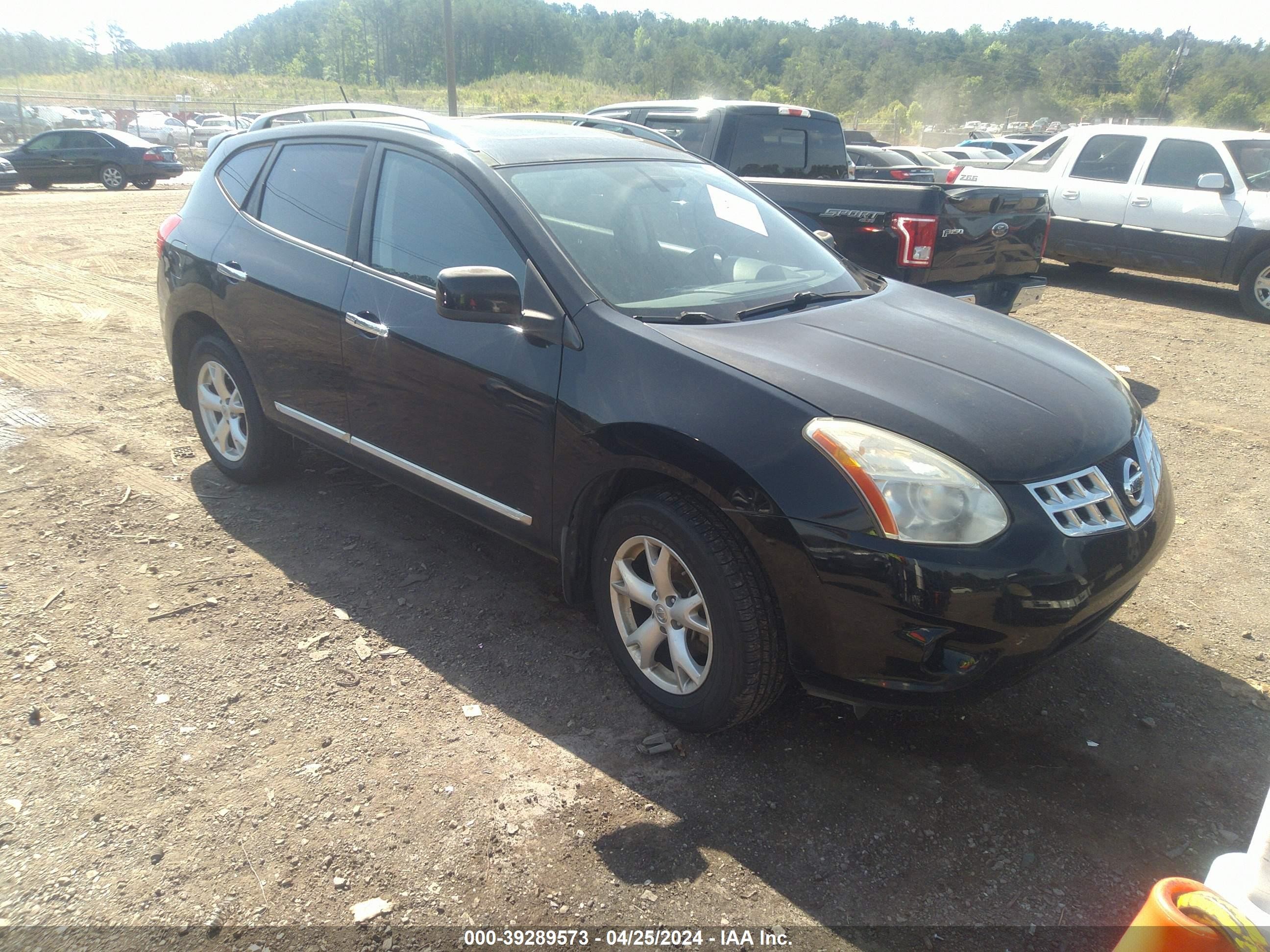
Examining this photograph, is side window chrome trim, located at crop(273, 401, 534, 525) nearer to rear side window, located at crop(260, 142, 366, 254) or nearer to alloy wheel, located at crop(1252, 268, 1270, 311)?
rear side window, located at crop(260, 142, 366, 254)

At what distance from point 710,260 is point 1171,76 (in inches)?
2568

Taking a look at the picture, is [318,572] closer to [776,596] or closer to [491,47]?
[776,596]

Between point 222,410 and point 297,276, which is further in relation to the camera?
point 222,410

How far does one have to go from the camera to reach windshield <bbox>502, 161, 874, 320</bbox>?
3299mm

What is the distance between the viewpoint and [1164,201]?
33.0 ft

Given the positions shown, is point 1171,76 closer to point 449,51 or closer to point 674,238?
point 449,51

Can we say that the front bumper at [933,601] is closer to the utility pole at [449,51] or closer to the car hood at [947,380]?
the car hood at [947,380]

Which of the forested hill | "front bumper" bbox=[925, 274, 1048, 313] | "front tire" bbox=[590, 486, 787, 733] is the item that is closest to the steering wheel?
"front tire" bbox=[590, 486, 787, 733]

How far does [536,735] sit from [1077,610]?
1684 mm

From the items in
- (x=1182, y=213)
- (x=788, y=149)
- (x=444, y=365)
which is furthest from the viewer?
(x=1182, y=213)

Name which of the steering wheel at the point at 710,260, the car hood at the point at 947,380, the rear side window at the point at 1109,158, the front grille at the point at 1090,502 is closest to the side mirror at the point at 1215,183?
the rear side window at the point at 1109,158

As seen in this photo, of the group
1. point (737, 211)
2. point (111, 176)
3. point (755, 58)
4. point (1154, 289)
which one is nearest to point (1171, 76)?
point (755, 58)

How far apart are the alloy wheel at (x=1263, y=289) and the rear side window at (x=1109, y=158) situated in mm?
1893

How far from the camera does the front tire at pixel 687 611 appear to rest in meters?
2.68
